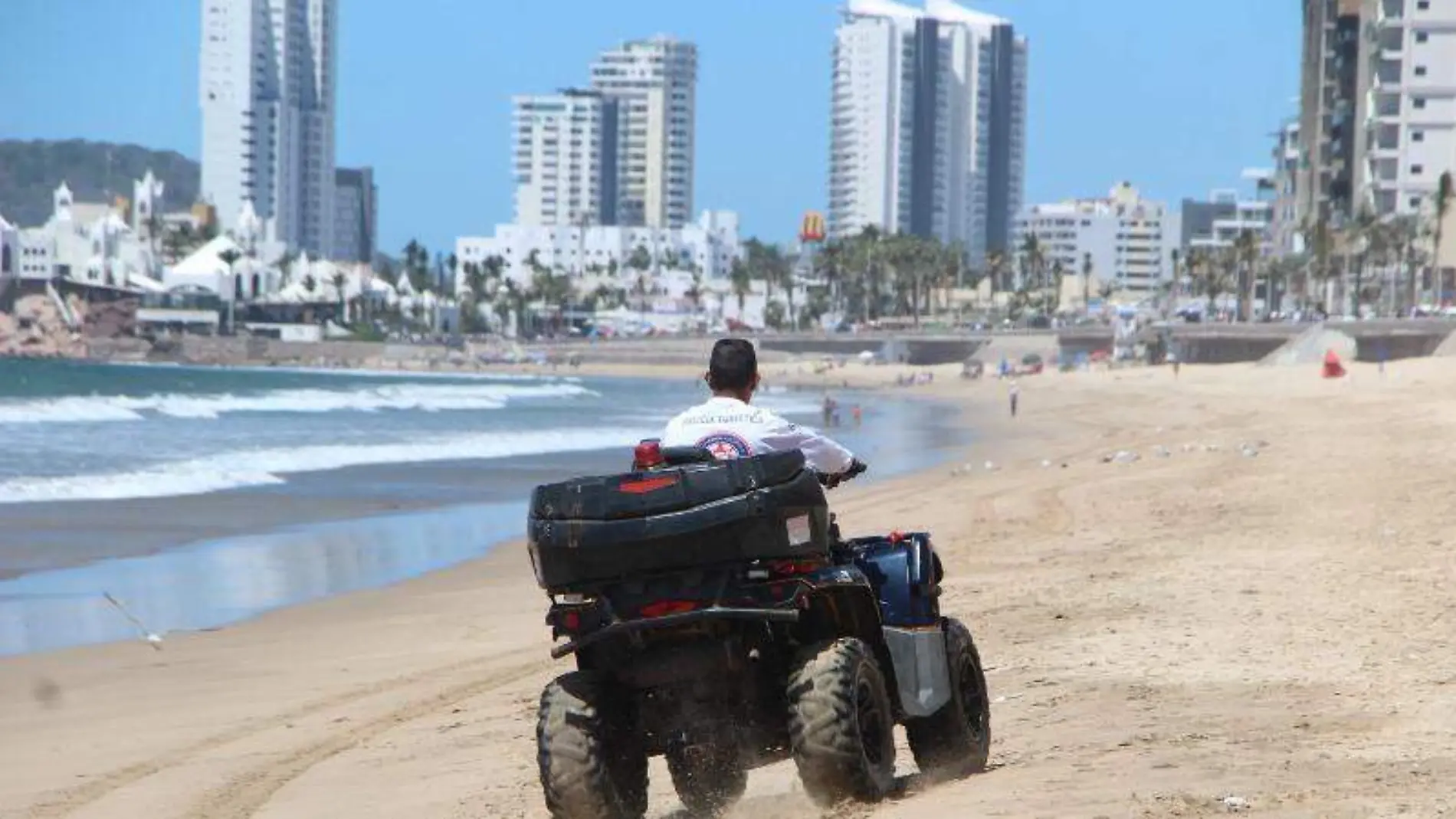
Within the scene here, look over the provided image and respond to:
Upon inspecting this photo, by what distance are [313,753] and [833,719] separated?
12.4 feet

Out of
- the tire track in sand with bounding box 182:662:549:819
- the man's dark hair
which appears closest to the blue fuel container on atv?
the man's dark hair

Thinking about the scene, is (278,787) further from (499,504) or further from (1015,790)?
(499,504)

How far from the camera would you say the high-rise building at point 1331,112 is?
128m

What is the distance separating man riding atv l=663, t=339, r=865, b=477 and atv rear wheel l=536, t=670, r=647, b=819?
731 millimetres

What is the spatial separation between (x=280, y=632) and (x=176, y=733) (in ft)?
15.9

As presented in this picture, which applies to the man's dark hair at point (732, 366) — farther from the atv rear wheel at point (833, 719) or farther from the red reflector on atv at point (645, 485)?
the atv rear wheel at point (833, 719)

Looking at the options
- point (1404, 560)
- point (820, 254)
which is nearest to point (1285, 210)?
point (820, 254)

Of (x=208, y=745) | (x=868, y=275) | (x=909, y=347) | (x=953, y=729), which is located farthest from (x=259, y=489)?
(x=868, y=275)

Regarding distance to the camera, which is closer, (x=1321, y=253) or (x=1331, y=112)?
(x=1321, y=253)

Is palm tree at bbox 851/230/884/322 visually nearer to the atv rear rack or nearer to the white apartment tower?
the white apartment tower

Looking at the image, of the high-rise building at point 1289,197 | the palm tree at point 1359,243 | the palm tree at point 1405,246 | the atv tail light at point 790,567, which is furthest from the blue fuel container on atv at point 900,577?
the high-rise building at point 1289,197

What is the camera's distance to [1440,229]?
10806cm

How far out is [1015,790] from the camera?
6848 millimetres

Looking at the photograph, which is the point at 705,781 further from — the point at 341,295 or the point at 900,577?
the point at 341,295
